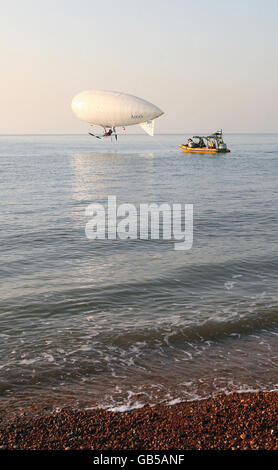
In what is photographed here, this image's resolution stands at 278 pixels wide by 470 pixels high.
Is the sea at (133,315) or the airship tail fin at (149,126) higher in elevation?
the airship tail fin at (149,126)

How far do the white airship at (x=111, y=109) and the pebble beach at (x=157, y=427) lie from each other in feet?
239

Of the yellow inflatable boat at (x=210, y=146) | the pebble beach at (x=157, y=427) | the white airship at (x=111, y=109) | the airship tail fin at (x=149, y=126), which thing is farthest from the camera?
the airship tail fin at (x=149, y=126)

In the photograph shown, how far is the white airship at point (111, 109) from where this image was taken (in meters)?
→ 74.9

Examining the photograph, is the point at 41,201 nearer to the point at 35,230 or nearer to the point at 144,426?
the point at 35,230

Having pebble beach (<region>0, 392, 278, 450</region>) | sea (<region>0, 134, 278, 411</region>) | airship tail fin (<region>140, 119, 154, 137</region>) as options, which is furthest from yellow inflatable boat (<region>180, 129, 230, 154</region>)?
pebble beach (<region>0, 392, 278, 450</region>)

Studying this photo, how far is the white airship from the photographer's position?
74.9 meters

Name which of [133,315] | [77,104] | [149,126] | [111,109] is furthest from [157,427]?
[149,126]

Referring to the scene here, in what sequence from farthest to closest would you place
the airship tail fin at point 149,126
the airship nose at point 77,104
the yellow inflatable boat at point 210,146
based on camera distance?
1. the airship tail fin at point 149,126
2. the yellow inflatable boat at point 210,146
3. the airship nose at point 77,104

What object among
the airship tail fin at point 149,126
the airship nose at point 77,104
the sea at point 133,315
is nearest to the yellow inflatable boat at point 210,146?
the airship tail fin at point 149,126

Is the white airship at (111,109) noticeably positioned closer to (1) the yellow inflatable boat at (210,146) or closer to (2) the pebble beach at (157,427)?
(1) the yellow inflatable boat at (210,146)

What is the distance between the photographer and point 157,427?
6254 mm

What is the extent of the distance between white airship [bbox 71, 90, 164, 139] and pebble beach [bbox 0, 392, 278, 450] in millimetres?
72944

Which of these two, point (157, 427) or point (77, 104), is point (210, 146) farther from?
point (157, 427)

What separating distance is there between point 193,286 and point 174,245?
16.1 ft
